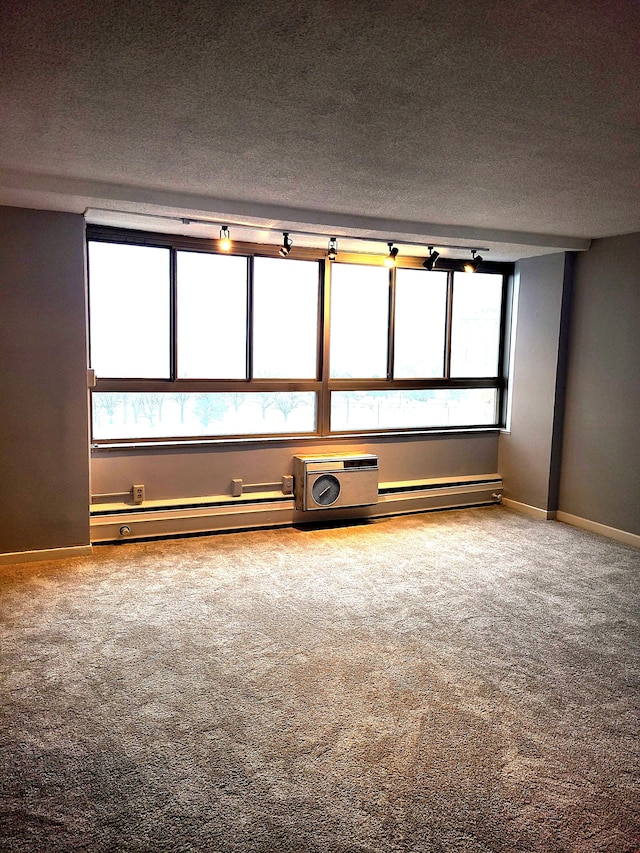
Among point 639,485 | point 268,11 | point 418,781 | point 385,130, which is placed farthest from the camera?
point 639,485

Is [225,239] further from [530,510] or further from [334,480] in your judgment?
[530,510]

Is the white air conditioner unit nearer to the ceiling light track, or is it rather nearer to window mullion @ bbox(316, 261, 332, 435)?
window mullion @ bbox(316, 261, 332, 435)

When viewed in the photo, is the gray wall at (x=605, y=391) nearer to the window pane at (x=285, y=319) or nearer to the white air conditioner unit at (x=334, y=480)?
the white air conditioner unit at (x=334, y=480)

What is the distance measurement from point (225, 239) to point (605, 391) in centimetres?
324

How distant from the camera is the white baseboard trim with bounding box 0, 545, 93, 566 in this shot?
4.26 m

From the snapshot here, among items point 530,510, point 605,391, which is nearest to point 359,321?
point 605,391

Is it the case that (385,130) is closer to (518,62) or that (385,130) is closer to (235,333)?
(518,62)

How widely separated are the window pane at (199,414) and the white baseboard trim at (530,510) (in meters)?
2.07

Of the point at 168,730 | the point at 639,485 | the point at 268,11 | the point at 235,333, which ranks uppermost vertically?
the point at 268,11

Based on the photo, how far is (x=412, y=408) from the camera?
594 centimetres

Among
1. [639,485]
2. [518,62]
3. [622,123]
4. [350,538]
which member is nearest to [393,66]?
[518,62]

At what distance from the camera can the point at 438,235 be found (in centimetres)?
477

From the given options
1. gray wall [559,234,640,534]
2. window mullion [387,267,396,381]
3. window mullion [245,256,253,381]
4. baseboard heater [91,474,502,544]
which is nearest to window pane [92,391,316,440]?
window mullion [245,256,253,381]

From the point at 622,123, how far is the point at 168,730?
297 cm
